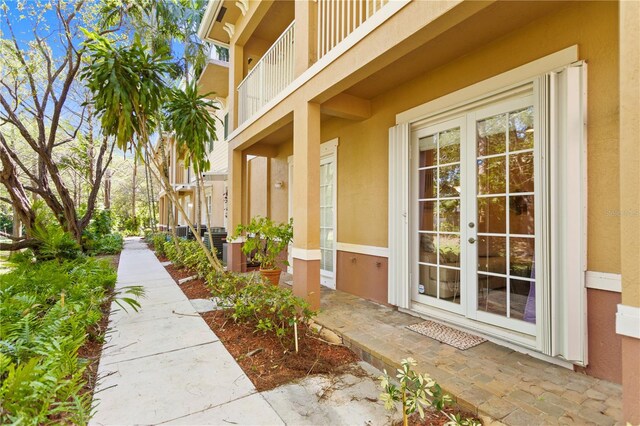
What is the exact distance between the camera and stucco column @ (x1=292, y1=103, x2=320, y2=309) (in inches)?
157

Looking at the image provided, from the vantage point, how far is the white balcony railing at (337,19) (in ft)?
11.2

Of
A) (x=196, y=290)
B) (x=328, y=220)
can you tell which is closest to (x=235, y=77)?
(x=328, y=220)

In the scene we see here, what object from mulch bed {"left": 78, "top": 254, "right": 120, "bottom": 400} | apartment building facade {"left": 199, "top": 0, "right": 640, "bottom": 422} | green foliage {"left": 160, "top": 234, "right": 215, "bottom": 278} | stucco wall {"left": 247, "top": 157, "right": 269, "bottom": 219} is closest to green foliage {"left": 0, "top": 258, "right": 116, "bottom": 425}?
mulch bed {"left": 78, "top": 254, "right": 120, "bottom": 400}

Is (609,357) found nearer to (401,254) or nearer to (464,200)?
(464,200)

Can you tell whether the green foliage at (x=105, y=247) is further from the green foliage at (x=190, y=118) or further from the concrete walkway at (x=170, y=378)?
the concrete walkway at (x=170, y=378)

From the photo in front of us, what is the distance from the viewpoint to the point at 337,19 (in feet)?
12.0

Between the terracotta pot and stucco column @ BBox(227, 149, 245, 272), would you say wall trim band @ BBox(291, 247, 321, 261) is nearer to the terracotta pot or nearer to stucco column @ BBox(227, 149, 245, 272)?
the terracotta pot

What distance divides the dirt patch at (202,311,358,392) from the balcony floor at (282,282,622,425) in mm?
288

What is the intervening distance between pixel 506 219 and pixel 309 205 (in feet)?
7.17

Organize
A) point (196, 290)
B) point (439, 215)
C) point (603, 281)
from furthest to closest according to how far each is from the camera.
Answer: point (196, 290) < point (439, 215) < point (603, 281)

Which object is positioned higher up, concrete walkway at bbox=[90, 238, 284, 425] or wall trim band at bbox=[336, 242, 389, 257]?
wall trim band at bbox=[336, 242, 389, 257]

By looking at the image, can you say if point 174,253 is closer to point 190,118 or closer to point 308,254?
point 190,118

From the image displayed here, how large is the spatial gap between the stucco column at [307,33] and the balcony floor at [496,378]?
3.32 m

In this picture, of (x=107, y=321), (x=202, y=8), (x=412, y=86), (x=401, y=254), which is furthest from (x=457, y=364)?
(x=202, y=8)
